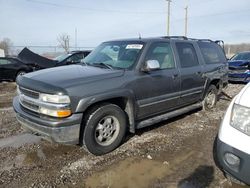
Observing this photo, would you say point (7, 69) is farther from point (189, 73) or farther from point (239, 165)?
point (239, 165)

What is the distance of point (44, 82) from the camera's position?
3.92m

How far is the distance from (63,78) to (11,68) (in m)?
10.9

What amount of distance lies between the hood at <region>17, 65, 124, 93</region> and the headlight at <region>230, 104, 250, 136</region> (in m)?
1.99

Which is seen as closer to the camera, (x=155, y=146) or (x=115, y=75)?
(x=115, y=75)

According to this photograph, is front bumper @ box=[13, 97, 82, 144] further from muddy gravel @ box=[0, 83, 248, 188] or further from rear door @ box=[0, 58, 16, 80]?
rear door @ box=[0, 58, 16, 80]

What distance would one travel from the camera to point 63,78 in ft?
13.2

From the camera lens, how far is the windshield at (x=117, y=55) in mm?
4793

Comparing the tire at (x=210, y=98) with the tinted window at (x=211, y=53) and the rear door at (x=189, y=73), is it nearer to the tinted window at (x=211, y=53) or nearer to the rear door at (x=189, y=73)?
the rear door at (x=189, y=73)

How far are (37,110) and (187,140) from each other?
2756mm

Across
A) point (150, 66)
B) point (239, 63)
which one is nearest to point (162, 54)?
point (150, 66)

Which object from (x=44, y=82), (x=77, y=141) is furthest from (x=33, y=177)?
(x=44, y=82)

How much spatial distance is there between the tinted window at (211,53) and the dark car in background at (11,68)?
10.1 metres

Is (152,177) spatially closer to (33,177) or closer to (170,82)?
(33,177)

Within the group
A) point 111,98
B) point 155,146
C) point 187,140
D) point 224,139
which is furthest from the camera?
point 187,140
